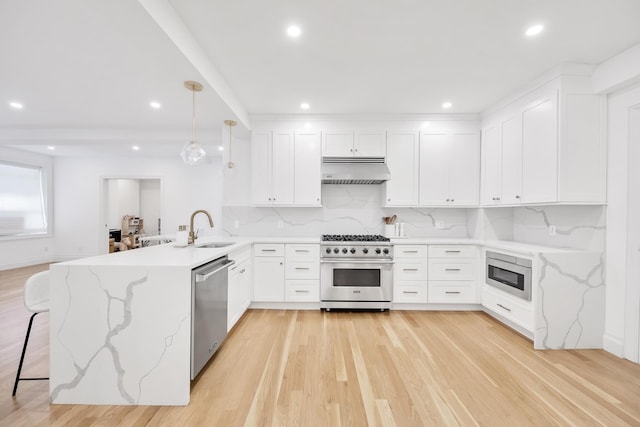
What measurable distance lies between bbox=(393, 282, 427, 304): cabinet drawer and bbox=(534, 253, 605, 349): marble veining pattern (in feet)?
3.97

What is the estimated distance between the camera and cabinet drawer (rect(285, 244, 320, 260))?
11.9 ft

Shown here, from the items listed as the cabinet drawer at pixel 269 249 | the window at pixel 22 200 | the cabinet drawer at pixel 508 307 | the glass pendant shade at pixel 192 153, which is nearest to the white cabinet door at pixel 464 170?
the cabinet drawer at pixel 508 307

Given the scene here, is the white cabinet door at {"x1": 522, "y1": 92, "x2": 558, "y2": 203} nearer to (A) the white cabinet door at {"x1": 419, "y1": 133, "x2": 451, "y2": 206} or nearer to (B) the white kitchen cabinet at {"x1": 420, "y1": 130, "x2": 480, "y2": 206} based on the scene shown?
(B) the white kitchen cabinet at {"x1": 420, "y1": 130, "x2": 480, "y2": 206}

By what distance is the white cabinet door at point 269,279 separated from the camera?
3613mm

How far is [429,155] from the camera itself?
3.82 metres

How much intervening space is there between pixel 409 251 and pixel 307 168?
176 cm

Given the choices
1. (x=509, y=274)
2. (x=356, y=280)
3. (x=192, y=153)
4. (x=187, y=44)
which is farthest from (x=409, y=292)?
(x=187, y=44)

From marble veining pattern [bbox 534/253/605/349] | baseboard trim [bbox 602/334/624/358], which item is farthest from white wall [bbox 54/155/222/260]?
baseboard trim [bbox 602/334/624/358]

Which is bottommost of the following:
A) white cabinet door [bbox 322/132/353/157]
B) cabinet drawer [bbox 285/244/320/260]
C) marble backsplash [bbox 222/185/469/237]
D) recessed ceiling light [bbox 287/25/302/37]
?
cabinet drawer [bbox 285/244/320/260]

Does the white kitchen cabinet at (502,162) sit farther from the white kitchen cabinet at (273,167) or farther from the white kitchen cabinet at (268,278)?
the white kitchen cabinet at (268,278)

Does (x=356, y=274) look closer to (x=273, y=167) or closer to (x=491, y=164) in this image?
(x=273, y=167)

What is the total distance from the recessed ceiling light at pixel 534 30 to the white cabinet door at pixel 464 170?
5.67 ft

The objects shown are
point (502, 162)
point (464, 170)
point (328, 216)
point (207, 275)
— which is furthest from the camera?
point (328, 216)

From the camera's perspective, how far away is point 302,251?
3.62 m
